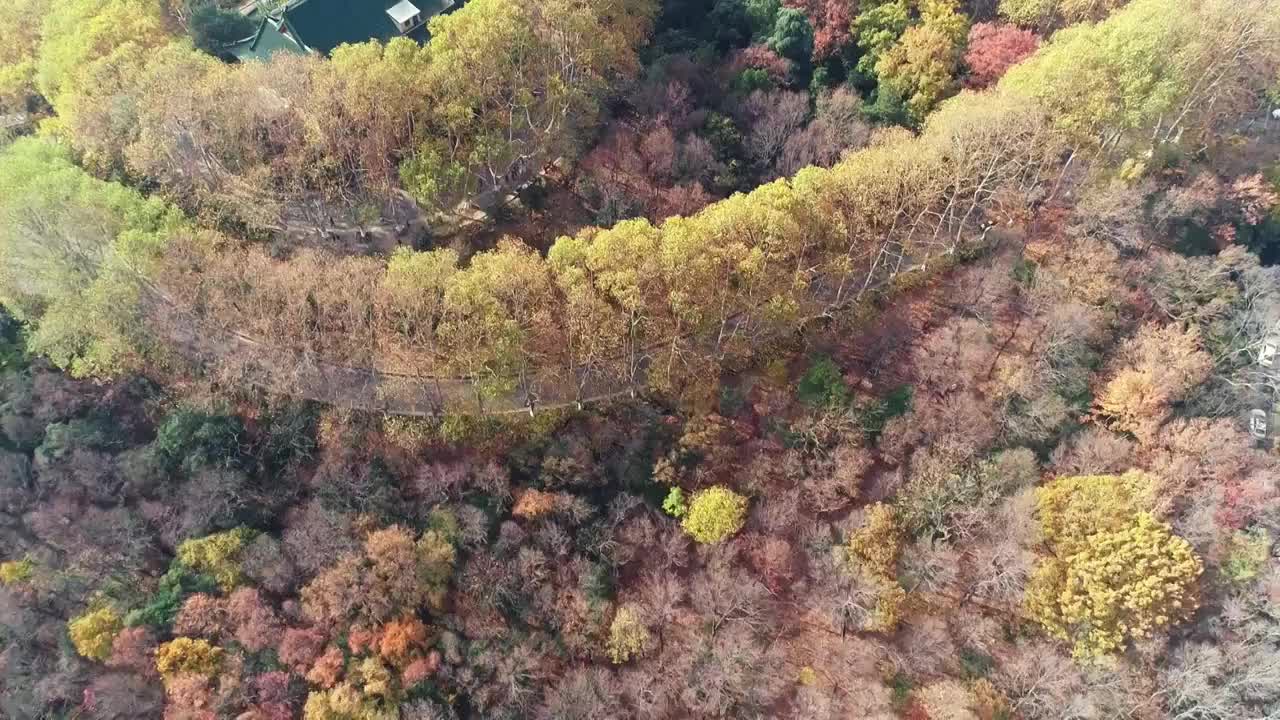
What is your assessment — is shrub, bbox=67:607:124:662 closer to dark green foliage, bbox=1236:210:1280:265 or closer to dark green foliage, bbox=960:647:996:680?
dark green foliage, bbox=960:647:996:680

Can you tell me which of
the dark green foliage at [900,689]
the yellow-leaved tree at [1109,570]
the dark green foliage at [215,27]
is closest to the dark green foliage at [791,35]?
the yellow-leaved tree at [1109,570]

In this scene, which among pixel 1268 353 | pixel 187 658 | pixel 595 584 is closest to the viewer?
pixel 187 658

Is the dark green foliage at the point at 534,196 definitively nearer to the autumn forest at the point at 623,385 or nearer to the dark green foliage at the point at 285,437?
the autumn forest at the point at 623,385

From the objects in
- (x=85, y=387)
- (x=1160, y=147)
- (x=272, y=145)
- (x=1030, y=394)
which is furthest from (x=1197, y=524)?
(x=85, y=387)

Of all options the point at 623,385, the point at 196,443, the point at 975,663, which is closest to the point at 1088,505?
the point at 975,663

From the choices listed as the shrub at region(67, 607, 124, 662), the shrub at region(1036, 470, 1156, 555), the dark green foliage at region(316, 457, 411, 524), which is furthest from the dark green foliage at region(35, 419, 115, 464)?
the shrub at region(1036, 470, 1156, 555)

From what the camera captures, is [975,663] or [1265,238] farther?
[1265,238]

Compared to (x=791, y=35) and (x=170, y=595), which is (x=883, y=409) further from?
(x=170, y=595)
